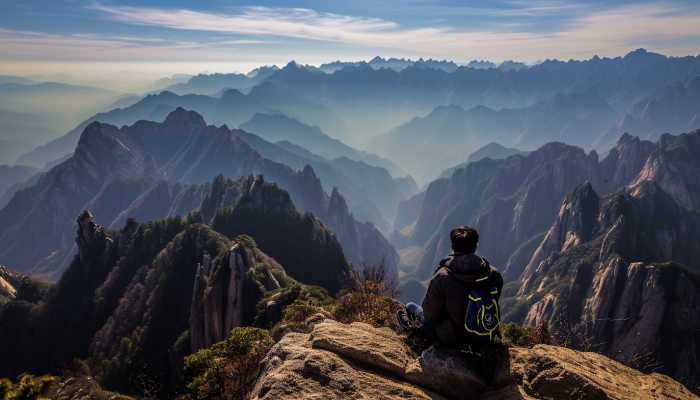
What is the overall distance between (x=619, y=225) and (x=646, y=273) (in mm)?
40450

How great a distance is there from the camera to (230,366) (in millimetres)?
13117

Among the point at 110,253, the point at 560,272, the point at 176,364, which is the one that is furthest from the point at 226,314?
the point at 560,272

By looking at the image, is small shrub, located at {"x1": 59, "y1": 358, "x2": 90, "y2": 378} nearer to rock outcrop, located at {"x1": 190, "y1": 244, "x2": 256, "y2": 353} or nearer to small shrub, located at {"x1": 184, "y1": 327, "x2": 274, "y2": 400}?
rock outcrop, located at {"x1": 190, "y1": 244, "x2": 256, "y2": 353}

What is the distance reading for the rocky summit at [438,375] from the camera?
→ 26.0 feet

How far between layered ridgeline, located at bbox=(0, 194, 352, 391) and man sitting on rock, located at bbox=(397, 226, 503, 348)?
27579 millimetres

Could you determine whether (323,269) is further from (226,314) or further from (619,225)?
(619,225)

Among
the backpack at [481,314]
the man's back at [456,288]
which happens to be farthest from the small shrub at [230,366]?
the backpack at [481,314]

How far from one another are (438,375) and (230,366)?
25.8 ft

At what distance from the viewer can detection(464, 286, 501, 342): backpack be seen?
849cm

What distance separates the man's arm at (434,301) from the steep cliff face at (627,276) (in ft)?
112

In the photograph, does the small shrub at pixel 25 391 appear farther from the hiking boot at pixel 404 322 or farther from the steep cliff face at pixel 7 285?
the steep cliff face at pixel 7 285

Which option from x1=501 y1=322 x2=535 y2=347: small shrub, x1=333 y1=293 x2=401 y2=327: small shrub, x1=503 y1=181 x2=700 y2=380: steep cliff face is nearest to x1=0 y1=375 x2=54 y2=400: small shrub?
x1=333 y1=293 x2=401 y2=327: small shrub

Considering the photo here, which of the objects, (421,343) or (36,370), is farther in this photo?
(36,370)

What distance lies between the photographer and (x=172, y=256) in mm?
76250
